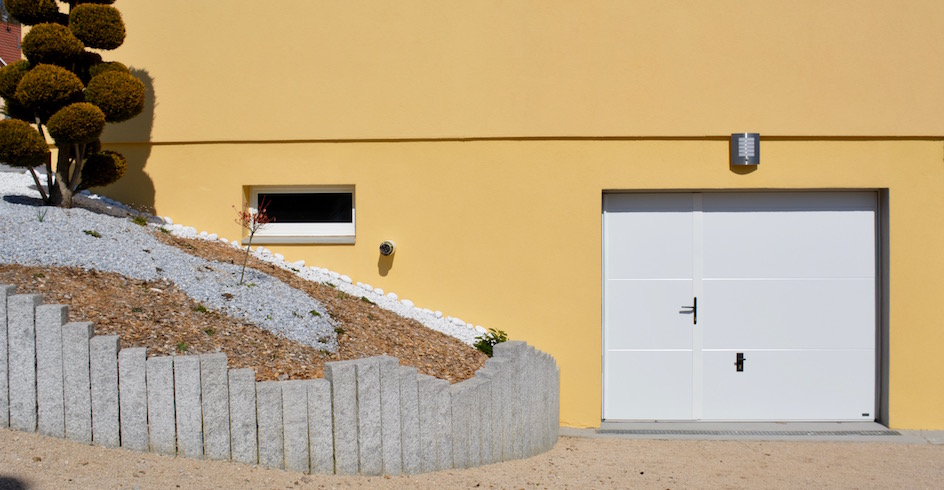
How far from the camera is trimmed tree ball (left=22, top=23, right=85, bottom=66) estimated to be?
27.4ft

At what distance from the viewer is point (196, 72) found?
9.23 m

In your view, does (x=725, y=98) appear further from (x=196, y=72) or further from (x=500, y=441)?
(x=196, y=72)

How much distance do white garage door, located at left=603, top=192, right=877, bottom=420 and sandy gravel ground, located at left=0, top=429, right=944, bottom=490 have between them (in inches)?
29.7

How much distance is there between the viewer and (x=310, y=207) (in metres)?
9.25

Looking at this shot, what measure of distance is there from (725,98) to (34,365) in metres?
6.48

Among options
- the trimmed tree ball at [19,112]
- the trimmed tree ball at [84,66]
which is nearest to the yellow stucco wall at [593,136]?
the trimmed tree ball at [84,66]

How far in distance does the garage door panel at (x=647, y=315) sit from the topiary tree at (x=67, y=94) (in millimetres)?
5062

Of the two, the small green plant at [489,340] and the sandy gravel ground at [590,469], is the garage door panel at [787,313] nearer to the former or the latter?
the sandy gravel ground at [590,469]

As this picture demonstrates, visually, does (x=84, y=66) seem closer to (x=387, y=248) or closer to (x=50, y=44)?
(x=50, y=44)

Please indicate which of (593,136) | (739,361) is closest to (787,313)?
(739,361)

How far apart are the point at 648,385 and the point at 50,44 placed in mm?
6590

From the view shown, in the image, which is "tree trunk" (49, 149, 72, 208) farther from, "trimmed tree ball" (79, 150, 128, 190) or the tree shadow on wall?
the tree shadow on wall

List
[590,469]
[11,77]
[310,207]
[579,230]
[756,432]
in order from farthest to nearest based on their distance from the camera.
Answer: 1. [310,207]
2. [579,230]
3. [756,432]
4. [11,77]
5. [590,469]

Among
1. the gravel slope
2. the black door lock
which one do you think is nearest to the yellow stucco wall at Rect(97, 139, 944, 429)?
the black door lock
